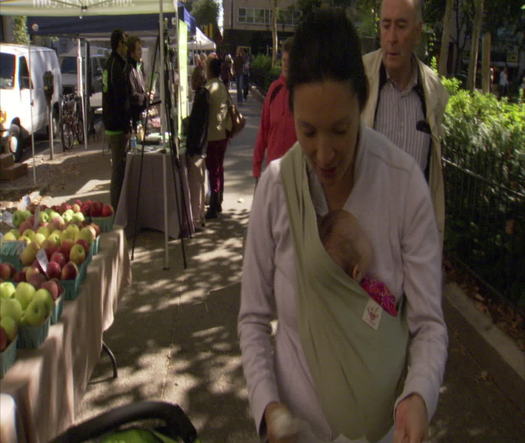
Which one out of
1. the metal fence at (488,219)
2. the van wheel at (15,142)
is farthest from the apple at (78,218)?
the van wheel at (15,142)

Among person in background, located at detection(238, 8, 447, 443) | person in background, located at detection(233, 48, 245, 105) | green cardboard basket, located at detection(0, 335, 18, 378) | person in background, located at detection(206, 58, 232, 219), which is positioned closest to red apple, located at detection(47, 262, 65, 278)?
green cardboard basket, located at detection(0, 335, 18, 378)

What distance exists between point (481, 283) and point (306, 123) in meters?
4.38

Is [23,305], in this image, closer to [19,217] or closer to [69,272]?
[69,272]

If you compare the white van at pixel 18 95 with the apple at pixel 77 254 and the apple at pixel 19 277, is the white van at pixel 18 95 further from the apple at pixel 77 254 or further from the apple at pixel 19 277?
the apple at pixel 19 277

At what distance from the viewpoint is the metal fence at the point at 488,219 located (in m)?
4.59

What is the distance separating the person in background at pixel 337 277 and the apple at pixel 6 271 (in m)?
2.07

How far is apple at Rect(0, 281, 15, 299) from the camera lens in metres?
2.89

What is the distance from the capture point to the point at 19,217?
4.32m

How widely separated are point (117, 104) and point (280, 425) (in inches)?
265

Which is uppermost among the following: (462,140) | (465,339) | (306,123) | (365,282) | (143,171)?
(306,123)

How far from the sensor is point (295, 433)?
1382 millimetres

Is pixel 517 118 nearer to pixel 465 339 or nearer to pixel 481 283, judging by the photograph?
pixel 481 283

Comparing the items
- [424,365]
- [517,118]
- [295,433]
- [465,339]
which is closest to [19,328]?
[295,433]

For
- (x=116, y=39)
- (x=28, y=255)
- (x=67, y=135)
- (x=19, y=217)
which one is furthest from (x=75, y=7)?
(x=28, y=255)
